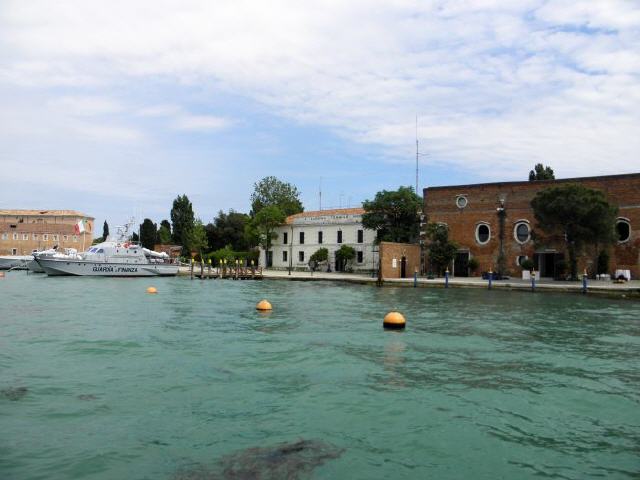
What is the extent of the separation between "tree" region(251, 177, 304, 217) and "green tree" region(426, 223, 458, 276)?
106 ft

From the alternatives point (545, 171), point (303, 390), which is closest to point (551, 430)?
point (303, 390)

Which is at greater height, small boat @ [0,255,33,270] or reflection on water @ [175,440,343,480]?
small boat @ [0,255,33,270]

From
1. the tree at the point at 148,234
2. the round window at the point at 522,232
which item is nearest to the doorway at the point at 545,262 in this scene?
the round window at the point at 522,232

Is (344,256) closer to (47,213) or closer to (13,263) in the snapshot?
(13,263)

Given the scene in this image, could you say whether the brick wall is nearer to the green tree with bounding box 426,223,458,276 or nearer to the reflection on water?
the green tree with bounding box 426,223,458,276

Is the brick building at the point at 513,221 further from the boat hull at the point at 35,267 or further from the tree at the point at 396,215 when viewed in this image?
the boat hull at the point at 35,267

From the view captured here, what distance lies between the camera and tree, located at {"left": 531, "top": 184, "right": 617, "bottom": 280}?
34094 millimetres

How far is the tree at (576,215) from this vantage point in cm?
3409

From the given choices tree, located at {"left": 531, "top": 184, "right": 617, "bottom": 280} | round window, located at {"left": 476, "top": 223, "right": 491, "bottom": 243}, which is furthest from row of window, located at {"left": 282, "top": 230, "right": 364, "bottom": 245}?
tree, located at {"left": 531, "top": 184, "right": 617, "bottom": 280}

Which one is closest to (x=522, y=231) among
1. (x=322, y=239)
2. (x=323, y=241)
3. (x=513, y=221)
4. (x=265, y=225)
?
(x=513, y=221)

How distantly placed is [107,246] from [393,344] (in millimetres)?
40864

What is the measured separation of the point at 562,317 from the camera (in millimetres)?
20094

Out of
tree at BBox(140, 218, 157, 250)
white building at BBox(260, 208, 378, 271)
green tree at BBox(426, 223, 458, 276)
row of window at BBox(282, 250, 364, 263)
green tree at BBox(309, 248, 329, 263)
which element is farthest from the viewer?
tree at BBox(140, 218, 157, 250)

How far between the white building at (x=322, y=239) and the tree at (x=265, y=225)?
0.73 m
